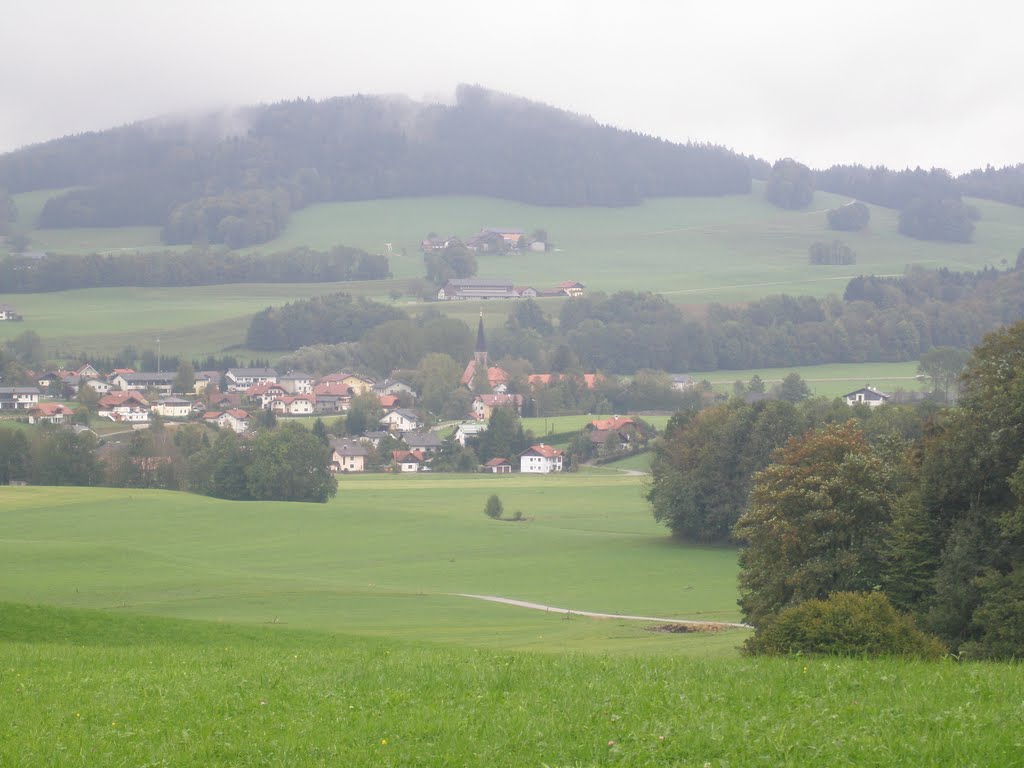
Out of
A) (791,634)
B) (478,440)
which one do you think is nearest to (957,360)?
(478,440)

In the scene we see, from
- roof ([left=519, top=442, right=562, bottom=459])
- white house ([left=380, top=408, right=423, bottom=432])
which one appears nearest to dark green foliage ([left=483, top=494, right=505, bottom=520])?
roof ([left=519, top=442, right=562, bottom=459])

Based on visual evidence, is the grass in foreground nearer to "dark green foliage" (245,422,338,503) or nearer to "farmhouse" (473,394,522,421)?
"dark green foliage" (245,422,338,503)

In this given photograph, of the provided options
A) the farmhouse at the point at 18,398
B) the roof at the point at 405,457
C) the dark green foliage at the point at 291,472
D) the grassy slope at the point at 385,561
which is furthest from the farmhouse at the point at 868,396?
the farmhouse at the point at 18,398

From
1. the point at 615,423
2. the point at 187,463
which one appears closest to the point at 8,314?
the point at 187,463

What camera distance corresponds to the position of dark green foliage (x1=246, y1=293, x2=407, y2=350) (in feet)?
597

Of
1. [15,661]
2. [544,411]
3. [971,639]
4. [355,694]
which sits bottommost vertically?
[544,411]

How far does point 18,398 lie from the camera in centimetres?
14125

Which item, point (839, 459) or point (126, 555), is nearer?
point (839, 459)

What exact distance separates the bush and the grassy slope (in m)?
8.30

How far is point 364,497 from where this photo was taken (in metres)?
88.7

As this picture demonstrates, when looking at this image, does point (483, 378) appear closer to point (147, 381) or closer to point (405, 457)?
point (147, 381)

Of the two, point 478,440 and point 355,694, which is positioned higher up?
point 355,694

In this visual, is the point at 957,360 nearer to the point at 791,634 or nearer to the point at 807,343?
the point at 807,343

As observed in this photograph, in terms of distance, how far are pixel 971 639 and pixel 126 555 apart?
37.7 meters
